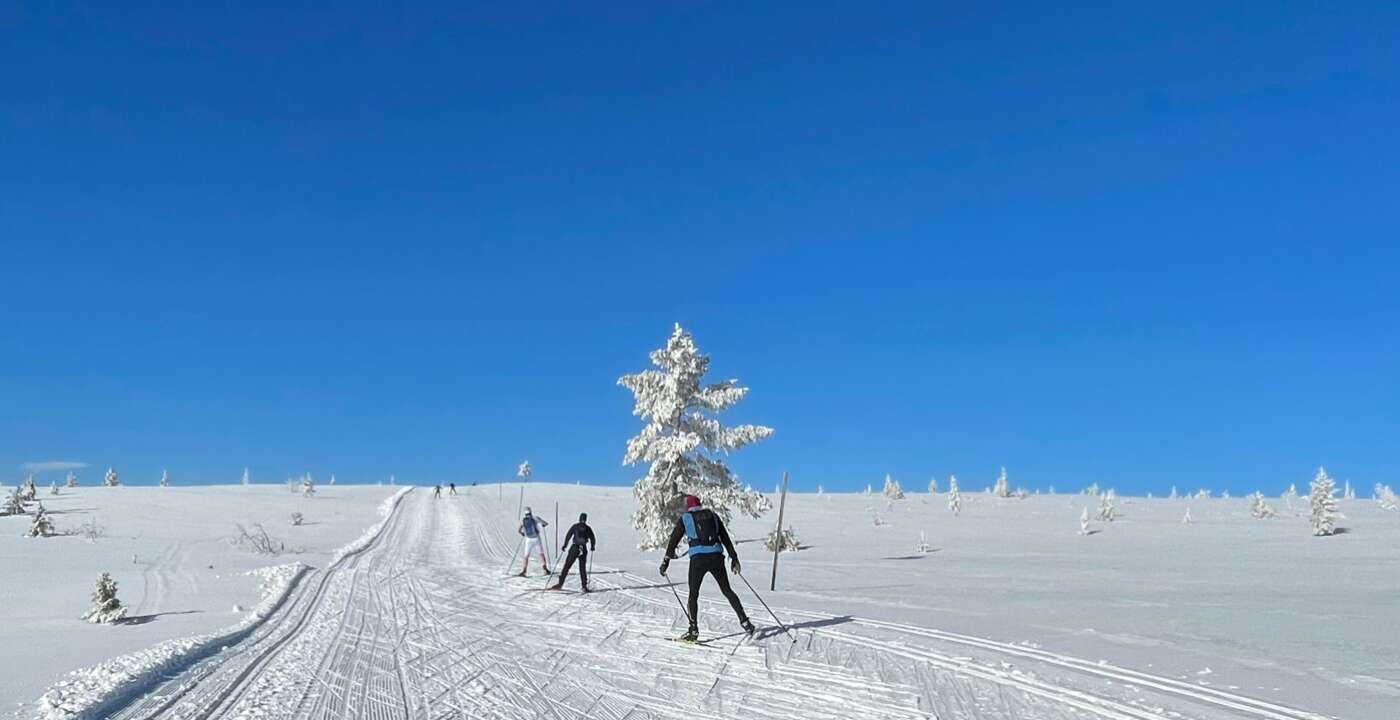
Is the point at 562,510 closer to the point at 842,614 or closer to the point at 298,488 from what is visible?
the point at 298,488

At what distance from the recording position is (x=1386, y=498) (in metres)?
67.3

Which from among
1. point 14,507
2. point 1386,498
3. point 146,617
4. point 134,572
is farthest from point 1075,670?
point 1386,498

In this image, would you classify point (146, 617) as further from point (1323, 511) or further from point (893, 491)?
point (893, 491)

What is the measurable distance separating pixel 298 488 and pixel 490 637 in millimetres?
75356

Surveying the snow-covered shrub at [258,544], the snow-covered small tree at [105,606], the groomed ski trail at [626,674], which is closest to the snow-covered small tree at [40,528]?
the snow-covered shrub at [258,544]

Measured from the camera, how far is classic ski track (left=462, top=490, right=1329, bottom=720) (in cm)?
836

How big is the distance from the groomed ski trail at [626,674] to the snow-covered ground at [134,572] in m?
1.58

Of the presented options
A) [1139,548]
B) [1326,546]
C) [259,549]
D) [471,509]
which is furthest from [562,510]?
[1326,546]

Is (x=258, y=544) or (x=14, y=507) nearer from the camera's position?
(x=258, y=544)

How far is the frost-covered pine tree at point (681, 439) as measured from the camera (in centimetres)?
3066

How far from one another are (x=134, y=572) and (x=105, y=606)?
9619 millimetres

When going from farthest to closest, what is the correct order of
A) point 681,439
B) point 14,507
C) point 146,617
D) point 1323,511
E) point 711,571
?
point 14,507 < point 1323,511 < point 681,439 < point 146,617 < point 711,571

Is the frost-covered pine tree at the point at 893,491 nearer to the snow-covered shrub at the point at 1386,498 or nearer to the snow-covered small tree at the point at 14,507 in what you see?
the snow-covered shrub at the point at 1386,498

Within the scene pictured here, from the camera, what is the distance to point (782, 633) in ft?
43.5
